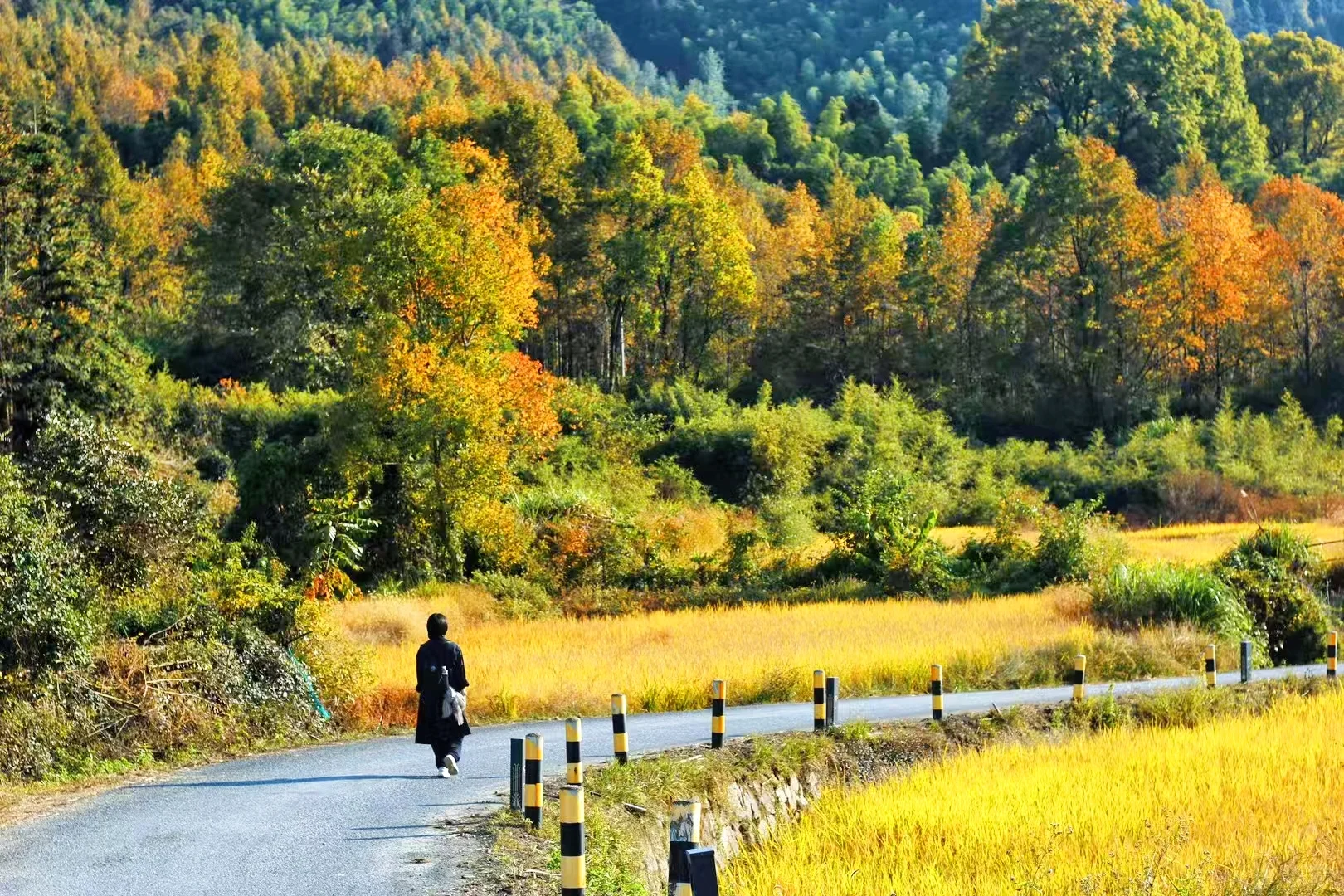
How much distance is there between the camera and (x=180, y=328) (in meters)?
72.3

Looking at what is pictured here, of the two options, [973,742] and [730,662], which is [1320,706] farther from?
[730,662]

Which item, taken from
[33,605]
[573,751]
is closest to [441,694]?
[573,751]

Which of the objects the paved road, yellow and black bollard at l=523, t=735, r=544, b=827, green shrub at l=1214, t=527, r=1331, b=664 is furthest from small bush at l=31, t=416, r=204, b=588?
green shrub at l=1214, t=527, r=1331, b=664

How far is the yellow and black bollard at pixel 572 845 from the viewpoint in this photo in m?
10.3

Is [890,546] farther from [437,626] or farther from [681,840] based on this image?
[681,840]

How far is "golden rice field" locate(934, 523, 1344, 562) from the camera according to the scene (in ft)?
139

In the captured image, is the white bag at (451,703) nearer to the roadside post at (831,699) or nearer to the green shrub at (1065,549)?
the roadside post at (831,699)

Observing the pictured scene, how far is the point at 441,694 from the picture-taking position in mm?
15734

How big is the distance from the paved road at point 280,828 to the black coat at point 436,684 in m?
0.51

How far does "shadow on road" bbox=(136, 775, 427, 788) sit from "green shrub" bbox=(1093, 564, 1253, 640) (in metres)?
20.1

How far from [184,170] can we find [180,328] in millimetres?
38699

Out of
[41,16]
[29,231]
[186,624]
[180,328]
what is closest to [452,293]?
[29,231]

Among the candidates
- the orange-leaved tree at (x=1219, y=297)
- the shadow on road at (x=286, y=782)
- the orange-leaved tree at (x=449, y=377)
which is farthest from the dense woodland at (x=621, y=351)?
the shadow on road at (x=286, y=782)

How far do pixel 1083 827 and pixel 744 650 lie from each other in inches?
589
